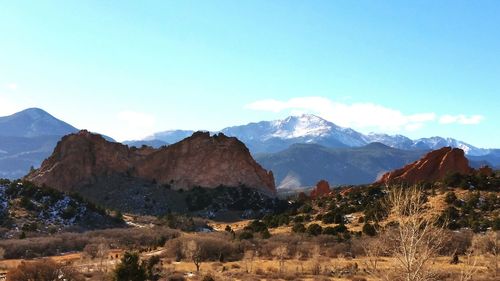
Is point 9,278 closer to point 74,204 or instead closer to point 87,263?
point 87,263

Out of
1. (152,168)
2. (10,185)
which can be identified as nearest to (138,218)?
(10,185)

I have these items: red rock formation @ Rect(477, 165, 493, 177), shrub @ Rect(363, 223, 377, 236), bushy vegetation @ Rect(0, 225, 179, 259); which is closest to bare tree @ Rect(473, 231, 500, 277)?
shrub @ Rect(363, 223, 377, 236)

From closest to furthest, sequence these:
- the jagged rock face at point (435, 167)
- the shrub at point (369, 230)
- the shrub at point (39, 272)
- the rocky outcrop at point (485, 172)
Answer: the shrub at point (39, 272) < the shrub at point (369, 230) < the rocky outcrop at point (485, 172) < the jagged rock face at point (435, 167)

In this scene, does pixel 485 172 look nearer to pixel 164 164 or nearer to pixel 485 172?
pixel 485 172

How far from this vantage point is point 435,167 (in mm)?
95125

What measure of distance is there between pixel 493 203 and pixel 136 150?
9704 cm

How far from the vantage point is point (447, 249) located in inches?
1716

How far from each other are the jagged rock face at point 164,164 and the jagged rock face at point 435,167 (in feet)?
131

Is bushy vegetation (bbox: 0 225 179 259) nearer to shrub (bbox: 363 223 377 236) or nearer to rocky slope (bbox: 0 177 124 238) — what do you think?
rocky slope (bbox: 0 177 124 238)

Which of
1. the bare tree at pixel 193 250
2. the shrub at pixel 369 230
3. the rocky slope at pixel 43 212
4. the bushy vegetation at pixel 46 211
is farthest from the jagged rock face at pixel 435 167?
the rocky slope at pixel 43 212

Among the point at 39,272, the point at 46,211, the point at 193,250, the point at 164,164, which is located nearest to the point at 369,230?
the point at 193,250

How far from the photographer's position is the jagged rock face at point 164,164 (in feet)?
391

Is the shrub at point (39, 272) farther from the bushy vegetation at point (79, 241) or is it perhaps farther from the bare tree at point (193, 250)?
the bushy vegetation at point (79, 241)

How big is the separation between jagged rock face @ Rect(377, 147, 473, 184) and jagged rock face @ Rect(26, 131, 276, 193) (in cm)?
3986
